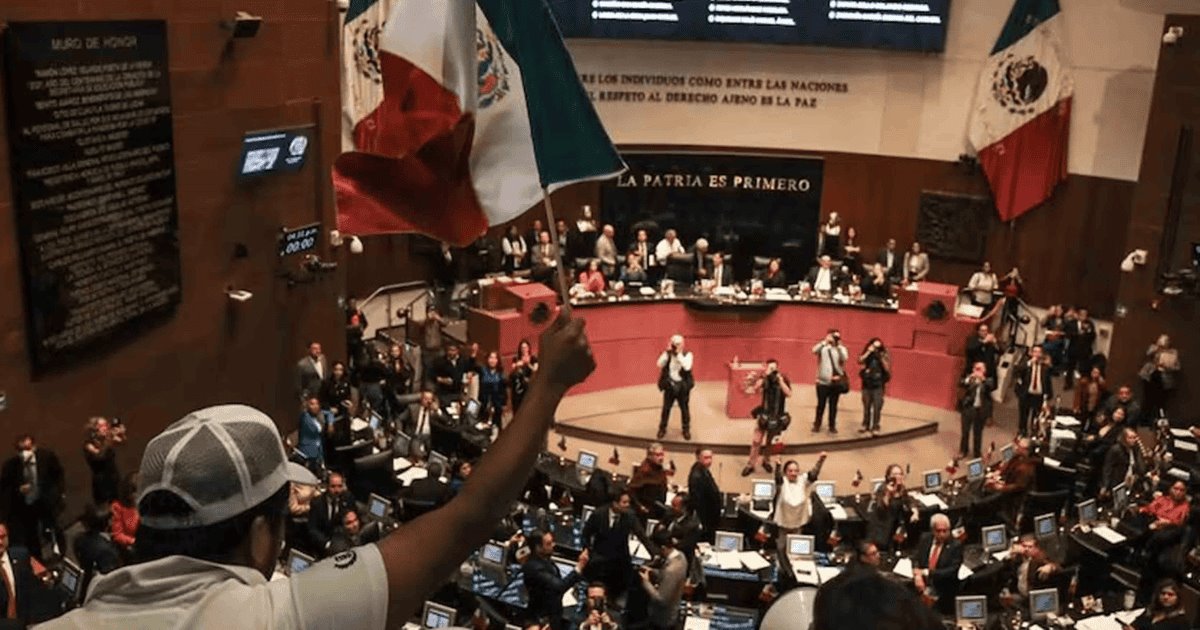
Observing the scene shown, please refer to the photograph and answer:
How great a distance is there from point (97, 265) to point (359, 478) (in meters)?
3.57

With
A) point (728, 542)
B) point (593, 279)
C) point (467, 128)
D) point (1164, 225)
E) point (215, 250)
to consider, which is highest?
point (467, 128)

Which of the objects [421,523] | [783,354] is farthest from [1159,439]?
[421,523]

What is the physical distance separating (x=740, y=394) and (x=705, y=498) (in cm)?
545

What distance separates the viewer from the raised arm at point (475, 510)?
170 centimetres

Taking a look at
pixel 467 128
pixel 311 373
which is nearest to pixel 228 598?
pixel 467 128

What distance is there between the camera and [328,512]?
1151cm

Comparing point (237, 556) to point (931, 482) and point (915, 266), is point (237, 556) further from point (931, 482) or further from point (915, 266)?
point (915, 266)

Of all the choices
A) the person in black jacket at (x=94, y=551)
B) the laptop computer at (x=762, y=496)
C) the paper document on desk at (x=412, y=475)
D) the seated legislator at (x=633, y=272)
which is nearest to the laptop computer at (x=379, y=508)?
the paper document on desk at (x=412, y=475)

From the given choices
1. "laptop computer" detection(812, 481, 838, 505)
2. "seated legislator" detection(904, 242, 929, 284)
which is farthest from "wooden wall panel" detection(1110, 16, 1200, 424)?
"laptop computer" detection(812, 481, 838, 505)

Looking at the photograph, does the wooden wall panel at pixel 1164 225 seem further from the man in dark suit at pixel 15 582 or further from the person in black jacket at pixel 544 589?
the man in dark suit at pixel 15 582

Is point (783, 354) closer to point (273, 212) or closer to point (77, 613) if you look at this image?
point (273, 212)

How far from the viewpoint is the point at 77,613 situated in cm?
158

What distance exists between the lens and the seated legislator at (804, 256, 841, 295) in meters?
19.9

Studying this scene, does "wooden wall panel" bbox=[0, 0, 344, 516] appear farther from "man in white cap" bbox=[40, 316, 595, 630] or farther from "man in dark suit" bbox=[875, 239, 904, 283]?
"man in white cap" bbox=[40, 316, 595, 630]
